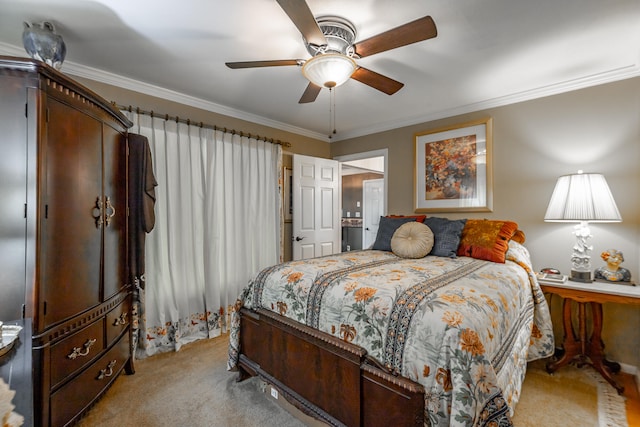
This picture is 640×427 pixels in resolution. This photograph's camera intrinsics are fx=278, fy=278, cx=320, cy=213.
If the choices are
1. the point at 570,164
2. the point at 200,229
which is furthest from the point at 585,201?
the point at 200,229

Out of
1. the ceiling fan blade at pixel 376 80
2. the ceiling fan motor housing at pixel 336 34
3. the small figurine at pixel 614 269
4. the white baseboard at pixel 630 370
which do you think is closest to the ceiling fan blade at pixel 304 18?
the ceiling fan motor housing at pixel 336 34

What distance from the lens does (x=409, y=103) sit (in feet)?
10.1

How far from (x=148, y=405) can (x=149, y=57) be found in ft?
8.21

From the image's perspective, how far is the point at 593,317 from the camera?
221 cm

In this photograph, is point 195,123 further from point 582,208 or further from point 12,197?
point 582,208

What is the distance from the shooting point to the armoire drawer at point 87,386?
4.75ft

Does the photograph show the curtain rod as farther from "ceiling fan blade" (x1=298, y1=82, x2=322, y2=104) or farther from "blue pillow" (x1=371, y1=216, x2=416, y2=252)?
"blue pillow" (x1=371, y1=216, x2=416, y2=252)

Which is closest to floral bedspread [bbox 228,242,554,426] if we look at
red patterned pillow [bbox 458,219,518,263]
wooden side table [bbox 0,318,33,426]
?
red patterned pillow [bbox 458,219,518,263]

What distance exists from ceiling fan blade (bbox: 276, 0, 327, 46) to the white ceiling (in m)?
0.27

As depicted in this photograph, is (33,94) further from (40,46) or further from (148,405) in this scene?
(148,405)

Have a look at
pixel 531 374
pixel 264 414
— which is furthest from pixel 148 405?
pixel 531 374

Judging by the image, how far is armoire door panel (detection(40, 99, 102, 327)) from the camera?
142 cm

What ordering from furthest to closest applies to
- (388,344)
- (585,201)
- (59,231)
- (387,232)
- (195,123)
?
1. (387,232)
2. (195,123)
3. (585,201)
4. (59,231)
5. (388,344)

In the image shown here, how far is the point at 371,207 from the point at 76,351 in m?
5.84
